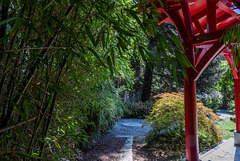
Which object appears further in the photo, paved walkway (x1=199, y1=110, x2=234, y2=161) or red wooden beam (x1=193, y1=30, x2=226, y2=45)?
paved walkway (x1=199, y1=110, x2=234, y2=161)

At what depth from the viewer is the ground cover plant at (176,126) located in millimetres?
4102

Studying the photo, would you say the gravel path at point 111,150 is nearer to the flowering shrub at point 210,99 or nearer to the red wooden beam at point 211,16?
the red wooden beam at point 211,16

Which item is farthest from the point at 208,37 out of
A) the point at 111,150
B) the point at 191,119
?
the point at 111,150

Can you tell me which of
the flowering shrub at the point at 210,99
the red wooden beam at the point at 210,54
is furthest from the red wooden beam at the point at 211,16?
the flowering shrub at the point at 210,99

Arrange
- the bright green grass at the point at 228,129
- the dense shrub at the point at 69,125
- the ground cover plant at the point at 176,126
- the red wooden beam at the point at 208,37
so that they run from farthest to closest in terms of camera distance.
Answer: the bright green grass at the point at 228,129 < the ground cover plant at the point at 176,126 < the red wooden beam at the point at 208,37 < the dense shrub at the point at 69,125

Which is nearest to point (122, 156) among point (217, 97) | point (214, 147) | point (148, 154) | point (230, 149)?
point (148, 154)

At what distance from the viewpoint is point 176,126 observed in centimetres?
439

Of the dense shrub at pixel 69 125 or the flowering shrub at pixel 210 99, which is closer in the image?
the dense shrub at pixel 69 125

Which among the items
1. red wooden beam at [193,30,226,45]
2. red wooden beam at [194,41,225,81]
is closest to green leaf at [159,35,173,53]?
red wooden beam at [194,41,225,81]

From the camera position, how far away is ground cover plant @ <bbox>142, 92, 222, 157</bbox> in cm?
410

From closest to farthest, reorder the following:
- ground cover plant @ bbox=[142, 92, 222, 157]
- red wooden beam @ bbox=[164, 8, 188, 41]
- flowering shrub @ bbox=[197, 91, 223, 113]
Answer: red wooden beam @ bbox=[164, 8, 188, 41]
ground cover plant @ bbox=[142, 92, 222, 157]
flowering shrub @ bbox=[197, 91, 223, 113]

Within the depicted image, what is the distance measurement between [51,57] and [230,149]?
455 centimetres

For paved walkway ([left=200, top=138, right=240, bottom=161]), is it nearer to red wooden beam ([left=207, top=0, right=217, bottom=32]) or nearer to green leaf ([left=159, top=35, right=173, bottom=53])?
red wooden beam ([left=207, top=0, right=217, bottom=32])

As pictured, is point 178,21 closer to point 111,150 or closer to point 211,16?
point 211,16
